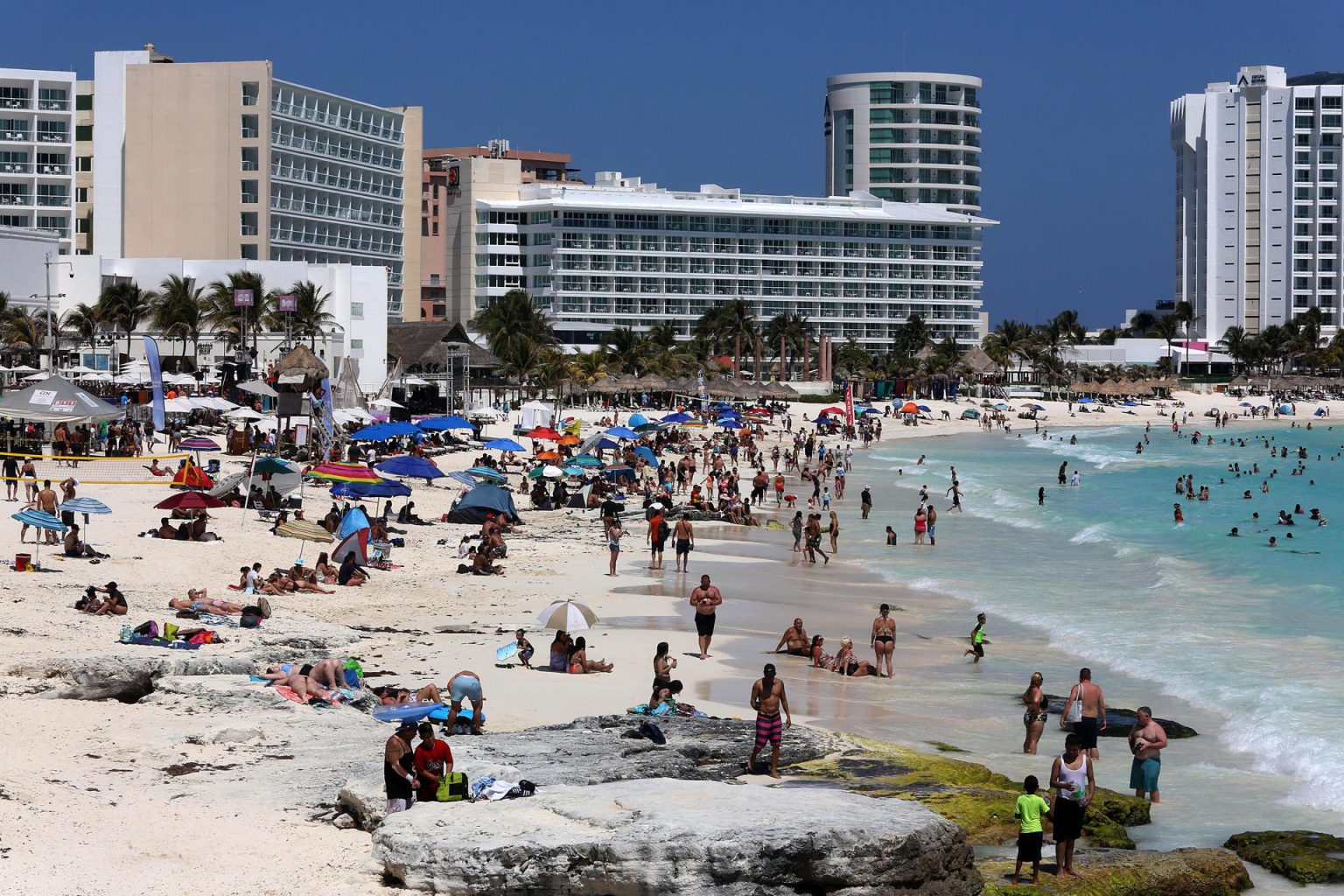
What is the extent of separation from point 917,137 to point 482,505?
422 ft

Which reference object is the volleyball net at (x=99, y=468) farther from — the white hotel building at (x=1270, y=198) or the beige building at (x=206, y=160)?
the white hotel building at (x=1270, y=198)

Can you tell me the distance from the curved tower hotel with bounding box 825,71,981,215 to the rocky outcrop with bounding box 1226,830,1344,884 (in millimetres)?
143586

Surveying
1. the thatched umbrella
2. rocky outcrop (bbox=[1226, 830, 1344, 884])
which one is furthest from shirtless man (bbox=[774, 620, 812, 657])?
the thatched umbrella

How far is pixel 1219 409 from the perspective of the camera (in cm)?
11875

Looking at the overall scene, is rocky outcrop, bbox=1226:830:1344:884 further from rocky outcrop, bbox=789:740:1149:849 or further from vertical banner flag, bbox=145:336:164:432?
vertical banner flag, bbox=145:336:164:432

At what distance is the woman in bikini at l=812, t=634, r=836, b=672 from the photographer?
20328 millimetres

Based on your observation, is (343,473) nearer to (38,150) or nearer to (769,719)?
(769,719)

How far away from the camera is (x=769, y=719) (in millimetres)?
13469

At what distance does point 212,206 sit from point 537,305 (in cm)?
4402

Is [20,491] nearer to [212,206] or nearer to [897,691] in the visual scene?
[897,691]

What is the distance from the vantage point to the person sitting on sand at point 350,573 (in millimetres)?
24281

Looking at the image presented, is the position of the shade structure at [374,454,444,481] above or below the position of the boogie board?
above

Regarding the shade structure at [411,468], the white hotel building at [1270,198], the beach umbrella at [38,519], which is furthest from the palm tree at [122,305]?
the white hotel building at [1270,198]

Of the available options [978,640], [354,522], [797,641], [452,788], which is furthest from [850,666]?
[452,788]
